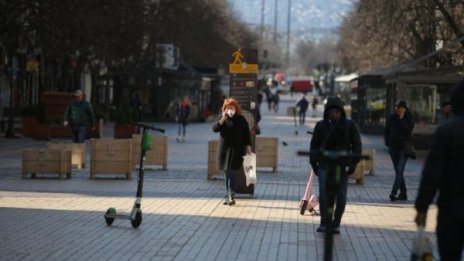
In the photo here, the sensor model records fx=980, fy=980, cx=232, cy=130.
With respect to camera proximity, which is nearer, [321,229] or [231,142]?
[321,229]

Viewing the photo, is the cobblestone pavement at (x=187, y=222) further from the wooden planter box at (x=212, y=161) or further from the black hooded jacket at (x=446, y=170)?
the black hooded jacket at (x=446, y=170)

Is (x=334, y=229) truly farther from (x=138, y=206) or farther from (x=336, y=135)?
(x=138, y=206)

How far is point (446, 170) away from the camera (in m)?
6.70

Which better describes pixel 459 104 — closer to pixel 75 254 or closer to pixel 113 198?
pixel 75 254

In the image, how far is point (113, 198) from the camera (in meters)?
16.4

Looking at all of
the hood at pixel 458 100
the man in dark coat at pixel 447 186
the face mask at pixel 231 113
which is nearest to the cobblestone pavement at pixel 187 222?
the face mask at pixel 231 113

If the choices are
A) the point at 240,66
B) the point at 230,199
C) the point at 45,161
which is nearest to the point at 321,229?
the point at 230,199

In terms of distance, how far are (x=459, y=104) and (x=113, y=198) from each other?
10.3m

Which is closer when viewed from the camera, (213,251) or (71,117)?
(213,251)

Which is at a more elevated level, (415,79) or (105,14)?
(105,14)

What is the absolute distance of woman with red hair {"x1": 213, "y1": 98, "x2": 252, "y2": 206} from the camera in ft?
51.0

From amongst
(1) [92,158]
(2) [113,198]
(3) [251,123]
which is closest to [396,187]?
(3) [251,123]

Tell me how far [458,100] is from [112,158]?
1405 cm

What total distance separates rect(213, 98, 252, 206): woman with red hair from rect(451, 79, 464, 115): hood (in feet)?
29.1
